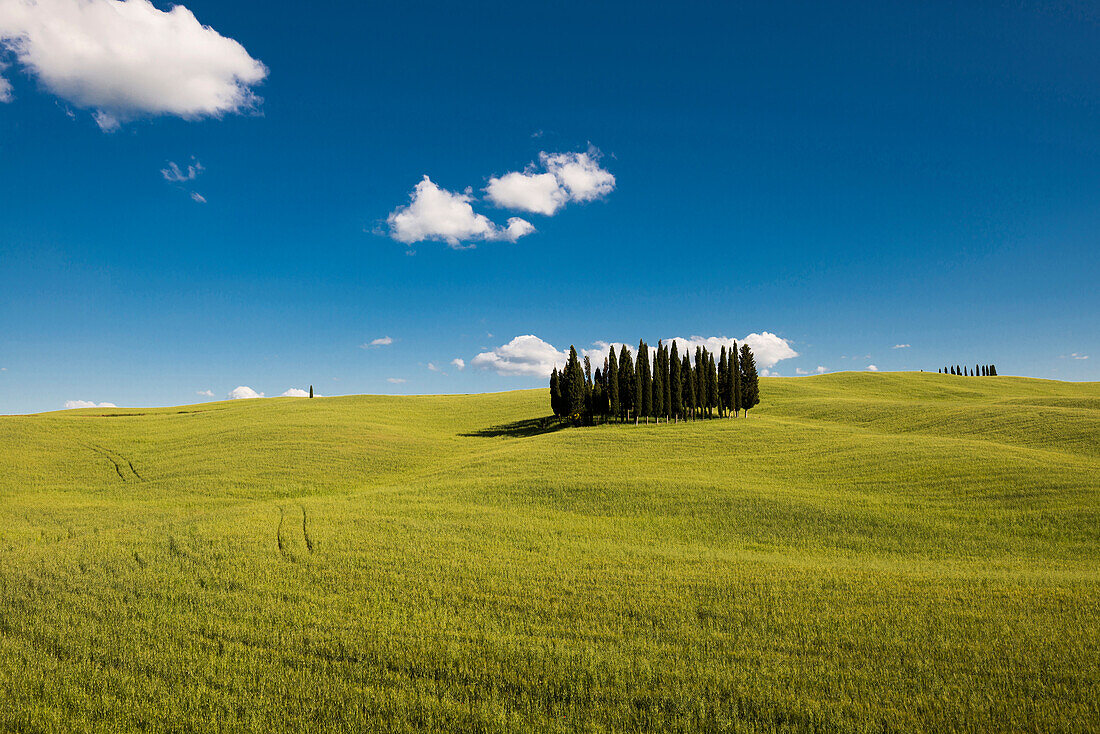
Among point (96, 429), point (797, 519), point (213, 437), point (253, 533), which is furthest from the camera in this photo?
point (96, 429)

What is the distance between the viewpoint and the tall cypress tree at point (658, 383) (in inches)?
2618

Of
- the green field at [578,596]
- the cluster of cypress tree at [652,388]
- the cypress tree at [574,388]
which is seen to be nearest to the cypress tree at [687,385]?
the cluster of cypress tree at [652,388]

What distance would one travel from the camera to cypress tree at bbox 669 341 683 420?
6694 cm

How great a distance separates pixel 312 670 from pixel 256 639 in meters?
2.30

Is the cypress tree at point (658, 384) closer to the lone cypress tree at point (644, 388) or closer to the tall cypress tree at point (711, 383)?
the lone cypress tree at point (644, 388)

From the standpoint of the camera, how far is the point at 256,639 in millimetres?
11445

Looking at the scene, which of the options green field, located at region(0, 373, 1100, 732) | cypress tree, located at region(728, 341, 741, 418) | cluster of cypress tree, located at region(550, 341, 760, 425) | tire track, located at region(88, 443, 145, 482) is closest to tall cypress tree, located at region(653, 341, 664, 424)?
cluster of cypress tree, located at region(550, 341, 760, 425)

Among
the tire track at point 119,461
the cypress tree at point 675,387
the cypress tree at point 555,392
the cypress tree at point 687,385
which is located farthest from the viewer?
the cypress tree at point 555,392

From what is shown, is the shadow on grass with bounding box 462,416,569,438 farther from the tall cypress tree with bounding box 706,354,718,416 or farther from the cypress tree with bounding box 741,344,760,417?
the cypress tree with bounding box 741,344,760,417

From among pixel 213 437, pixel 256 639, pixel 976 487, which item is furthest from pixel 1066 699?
pixel 213 437

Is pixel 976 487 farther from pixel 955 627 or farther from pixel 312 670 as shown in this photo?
pixel 312 670

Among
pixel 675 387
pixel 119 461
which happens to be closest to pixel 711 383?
pixel 675 387

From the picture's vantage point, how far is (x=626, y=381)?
6738 centimetres

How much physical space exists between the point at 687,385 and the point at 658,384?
499 cm
